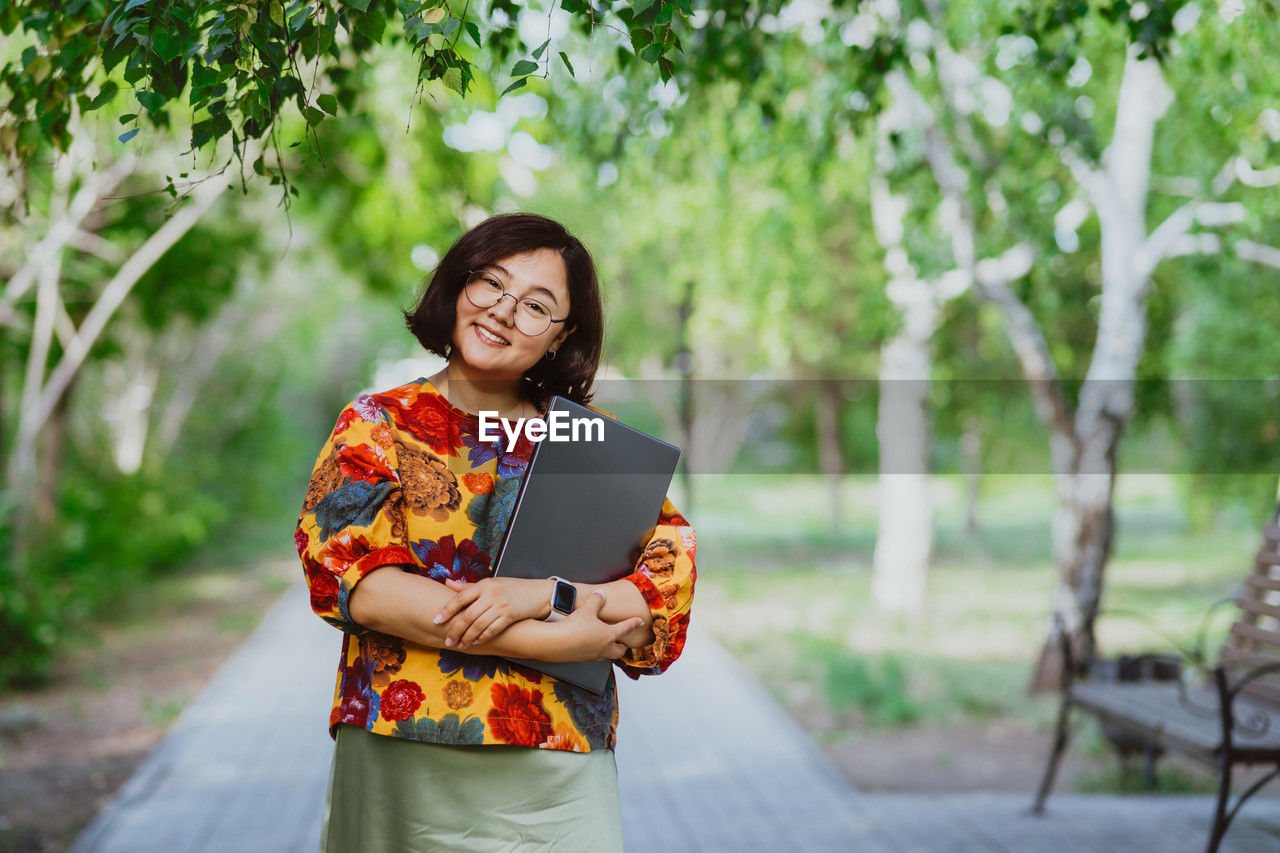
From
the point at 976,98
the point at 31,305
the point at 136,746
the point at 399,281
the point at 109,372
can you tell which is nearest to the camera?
the point at 136,746

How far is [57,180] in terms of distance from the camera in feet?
28.4

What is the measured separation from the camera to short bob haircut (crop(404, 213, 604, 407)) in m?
2.00

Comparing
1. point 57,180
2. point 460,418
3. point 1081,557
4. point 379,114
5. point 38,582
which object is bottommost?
point 38,582

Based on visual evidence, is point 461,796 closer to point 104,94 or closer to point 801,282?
point 104,94

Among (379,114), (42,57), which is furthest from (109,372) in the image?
(42,57)

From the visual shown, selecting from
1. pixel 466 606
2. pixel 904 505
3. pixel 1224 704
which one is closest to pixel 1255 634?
pixel 1224 704

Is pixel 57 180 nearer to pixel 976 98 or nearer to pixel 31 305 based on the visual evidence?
pixel 31 305

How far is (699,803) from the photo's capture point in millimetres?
5281

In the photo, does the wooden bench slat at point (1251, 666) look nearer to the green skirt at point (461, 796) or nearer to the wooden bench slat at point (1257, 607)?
the wooden bench slat at point (1257, 607)

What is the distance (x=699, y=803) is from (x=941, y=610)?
8249 mm

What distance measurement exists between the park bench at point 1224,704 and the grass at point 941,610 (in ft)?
1.36

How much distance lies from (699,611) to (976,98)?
6.70m

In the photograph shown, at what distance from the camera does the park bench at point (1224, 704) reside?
3.85 m

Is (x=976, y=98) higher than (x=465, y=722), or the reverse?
(x=976, y=98)
